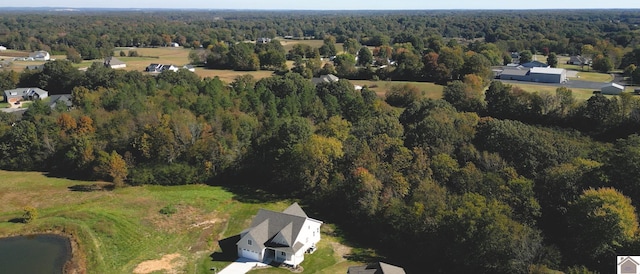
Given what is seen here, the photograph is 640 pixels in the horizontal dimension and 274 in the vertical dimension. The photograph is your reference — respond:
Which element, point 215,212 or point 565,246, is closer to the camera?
point 565,246

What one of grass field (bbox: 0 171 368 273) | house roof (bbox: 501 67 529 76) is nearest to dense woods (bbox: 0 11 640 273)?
grass field (bbox: 0 171 368 273)

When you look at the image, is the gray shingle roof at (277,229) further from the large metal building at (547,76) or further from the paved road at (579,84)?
the large metal building at (547,76)

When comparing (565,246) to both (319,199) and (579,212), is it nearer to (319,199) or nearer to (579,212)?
(579,212)

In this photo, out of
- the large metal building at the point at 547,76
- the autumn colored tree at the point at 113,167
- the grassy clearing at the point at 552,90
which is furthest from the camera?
the large metal building at the point at 547,76

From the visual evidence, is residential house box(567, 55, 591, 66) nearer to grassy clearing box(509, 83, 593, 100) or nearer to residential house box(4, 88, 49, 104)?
grassy clearing box(509, 83, 593, 100)

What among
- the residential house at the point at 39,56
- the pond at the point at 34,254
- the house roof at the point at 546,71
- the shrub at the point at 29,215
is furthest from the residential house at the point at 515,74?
the residential house at the point at 39,56

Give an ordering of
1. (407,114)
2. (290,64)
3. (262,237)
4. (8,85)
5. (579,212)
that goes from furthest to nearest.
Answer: (290,64), (8,85), (407,114), (262,237), (579,212)

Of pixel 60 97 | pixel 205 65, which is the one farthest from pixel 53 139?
pixel 205 65
